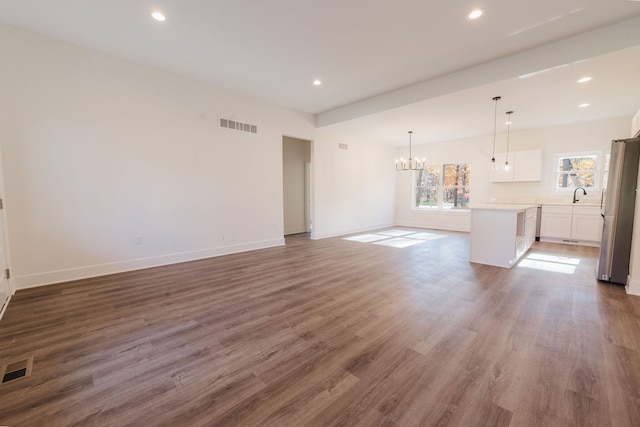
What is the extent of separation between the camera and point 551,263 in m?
4.56

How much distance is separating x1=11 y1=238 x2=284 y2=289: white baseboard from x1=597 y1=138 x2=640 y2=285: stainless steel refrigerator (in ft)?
19.0

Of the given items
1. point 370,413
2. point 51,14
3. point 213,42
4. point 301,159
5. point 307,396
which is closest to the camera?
point 370,413

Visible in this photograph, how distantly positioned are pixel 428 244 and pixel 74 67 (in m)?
6.97

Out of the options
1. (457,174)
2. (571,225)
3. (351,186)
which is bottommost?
(571,225)

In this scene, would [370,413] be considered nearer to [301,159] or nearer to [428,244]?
[428,244]

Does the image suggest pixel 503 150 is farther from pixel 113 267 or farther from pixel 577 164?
pixel 113 267

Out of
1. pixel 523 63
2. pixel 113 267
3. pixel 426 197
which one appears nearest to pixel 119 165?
pixel 113 267

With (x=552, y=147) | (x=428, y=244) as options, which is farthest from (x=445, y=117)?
(x=552, y=147)

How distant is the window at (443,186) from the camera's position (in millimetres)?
8312

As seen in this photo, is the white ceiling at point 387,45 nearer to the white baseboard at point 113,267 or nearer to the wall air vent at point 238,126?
the wall air vent at point 238,126

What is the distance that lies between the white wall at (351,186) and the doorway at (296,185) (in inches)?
27.3

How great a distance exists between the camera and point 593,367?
1844 millimetres

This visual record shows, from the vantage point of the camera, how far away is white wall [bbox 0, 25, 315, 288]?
328 cm

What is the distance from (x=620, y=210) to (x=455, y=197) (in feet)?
16.7
